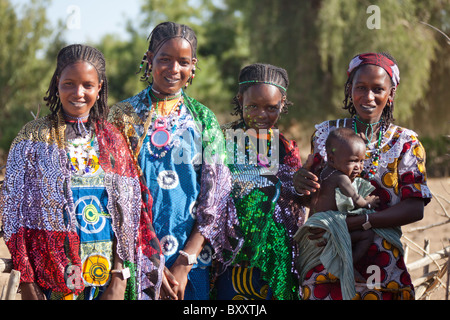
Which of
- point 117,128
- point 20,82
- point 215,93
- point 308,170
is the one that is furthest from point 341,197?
point 215,93

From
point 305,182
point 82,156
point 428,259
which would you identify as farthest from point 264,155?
point 428,259

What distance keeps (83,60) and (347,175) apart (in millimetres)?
1527

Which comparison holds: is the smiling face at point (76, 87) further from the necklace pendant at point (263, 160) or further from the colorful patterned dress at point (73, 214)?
the necklace pendant at point (263, 160)

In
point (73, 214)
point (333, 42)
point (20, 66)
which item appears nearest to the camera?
point (73, 214)

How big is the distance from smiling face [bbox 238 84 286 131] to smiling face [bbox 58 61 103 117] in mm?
950

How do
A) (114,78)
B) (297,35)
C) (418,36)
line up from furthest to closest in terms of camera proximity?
(114,78)
(297,35)
(418,36)

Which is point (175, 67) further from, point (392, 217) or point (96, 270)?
point (392, 217)

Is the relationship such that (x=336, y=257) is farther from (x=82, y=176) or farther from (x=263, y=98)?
(x=82, y=176)

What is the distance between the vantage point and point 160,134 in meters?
3.13

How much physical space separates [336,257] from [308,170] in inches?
20.3

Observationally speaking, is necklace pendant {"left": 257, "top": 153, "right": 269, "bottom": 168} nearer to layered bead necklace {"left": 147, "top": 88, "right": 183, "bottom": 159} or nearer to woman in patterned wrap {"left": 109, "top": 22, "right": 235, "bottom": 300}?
woman in patterned wrap {"left": 109, "top": 22, "right": 235, "bottom": 300}

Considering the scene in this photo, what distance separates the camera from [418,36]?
1273 cm

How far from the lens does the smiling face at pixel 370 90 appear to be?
3.06 meters

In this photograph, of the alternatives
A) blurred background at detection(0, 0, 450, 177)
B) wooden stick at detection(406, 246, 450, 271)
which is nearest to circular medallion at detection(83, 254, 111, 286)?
wooden stick at detection(406, 246, 450, 271)
